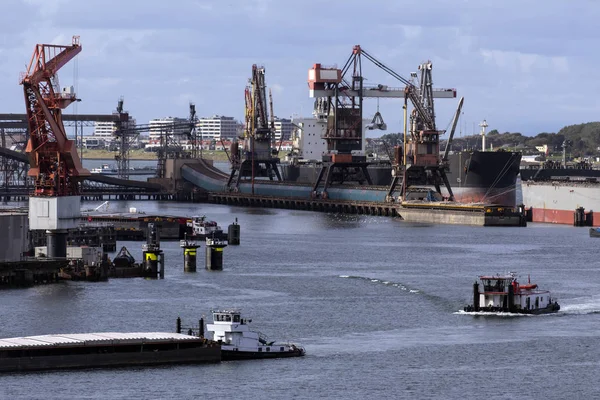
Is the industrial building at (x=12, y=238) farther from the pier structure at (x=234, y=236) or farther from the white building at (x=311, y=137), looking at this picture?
the white building at (x=311, y=137)

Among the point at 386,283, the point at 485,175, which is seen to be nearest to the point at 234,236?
the point at 386,283

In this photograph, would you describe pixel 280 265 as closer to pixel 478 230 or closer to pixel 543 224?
pixel 478 230

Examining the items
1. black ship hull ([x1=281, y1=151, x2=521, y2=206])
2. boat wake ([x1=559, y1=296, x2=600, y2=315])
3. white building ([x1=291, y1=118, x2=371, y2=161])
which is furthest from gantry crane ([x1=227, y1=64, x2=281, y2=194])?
boat wake ([x1=559, y1=296, x2=600, y2=315])

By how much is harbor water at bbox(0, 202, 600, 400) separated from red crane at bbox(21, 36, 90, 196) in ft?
22.9

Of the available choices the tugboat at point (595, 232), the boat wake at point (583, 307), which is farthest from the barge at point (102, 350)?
the tugboat at point (595, 232)

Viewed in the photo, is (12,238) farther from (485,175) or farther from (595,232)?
(485,175)

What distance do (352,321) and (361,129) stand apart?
104330 mm

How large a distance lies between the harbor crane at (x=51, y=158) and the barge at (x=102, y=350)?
25536 mm

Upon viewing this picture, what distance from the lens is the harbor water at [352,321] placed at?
50.9 metres

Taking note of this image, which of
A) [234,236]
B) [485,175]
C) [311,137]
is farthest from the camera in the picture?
[311,137]

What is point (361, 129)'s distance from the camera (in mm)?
168375

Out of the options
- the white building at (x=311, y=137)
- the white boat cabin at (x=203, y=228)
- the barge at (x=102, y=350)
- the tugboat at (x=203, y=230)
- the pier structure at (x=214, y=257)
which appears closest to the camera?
the barge at (x=102, y=350)

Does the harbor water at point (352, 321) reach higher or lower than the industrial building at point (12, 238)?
lower

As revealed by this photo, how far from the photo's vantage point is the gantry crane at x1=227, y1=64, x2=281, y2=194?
185375 mm
